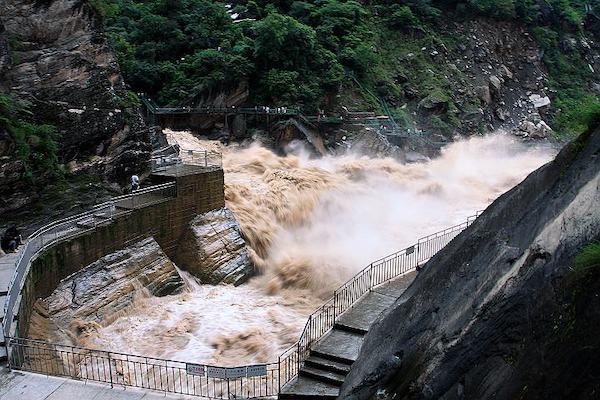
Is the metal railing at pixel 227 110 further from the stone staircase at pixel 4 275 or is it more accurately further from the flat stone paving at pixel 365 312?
the flat stone paving at pixel 365 312

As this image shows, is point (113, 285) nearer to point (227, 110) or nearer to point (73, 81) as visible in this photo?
point (73, 81)

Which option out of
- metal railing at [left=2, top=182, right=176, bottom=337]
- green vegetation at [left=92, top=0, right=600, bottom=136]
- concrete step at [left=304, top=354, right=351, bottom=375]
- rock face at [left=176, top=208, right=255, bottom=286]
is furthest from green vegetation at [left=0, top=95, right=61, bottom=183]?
green vegetation at [left=92, top=0, right=600, bottom=136]

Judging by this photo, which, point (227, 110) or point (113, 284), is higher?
point (227, 110)

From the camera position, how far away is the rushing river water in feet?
49.0

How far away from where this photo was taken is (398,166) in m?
31.5

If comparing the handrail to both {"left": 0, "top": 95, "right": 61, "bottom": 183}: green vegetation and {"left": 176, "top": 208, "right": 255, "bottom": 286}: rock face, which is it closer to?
{"left": 176, "top": 208, "right": 255, "bottom": 286}: rock face

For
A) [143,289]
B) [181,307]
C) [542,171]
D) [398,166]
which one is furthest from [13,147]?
[398,166]

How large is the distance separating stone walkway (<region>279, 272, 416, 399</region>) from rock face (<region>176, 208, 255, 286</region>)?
6.62m

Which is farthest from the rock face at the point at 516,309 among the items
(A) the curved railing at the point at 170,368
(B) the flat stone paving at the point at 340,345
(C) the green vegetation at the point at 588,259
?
(A) the curved railing at the point at 170,368

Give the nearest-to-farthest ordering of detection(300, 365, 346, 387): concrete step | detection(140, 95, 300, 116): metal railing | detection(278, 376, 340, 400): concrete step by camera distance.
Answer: detection(278, 376, 340, 400): concrete step < detection(300, 365, 346, 387): concrete step < detection(140, 95, 300, 116): metal railing

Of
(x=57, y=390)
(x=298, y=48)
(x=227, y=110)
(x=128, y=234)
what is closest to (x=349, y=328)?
(x=57, y=390)

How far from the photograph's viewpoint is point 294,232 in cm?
2286

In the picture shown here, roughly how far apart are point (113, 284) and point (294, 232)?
8465 millimetres

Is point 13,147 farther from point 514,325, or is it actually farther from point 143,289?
point 514,325
